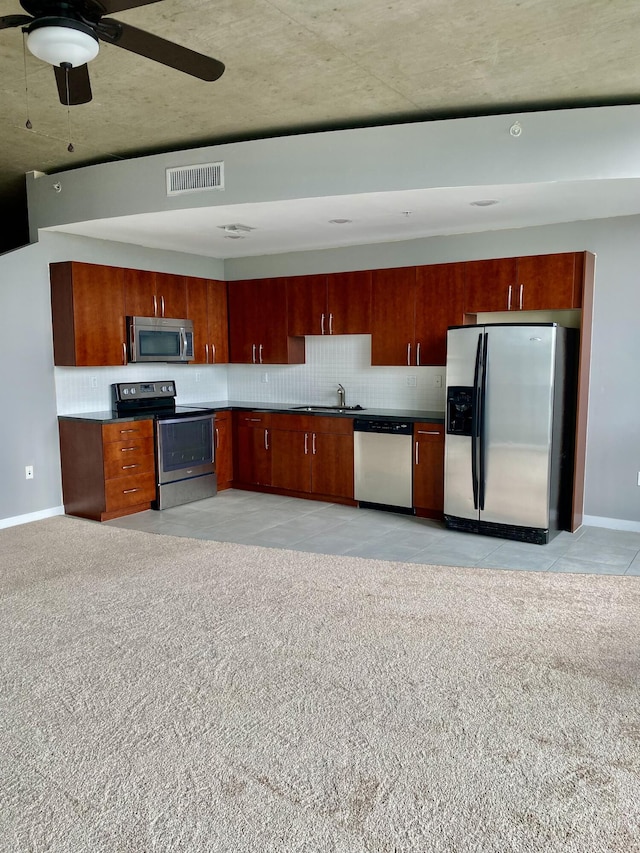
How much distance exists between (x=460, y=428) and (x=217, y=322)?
10.4 feet

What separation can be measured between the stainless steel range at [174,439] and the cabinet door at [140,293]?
2.29 ft

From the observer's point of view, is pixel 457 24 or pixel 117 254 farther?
pixel 117 254

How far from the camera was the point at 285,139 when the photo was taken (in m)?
4.20

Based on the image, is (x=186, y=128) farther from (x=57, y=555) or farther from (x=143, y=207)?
(x=57, y=555)

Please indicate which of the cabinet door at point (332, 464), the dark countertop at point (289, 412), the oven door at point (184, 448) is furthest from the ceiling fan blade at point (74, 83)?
the cabinet door at point (332, 464)

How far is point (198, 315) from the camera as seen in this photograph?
6.68 metres

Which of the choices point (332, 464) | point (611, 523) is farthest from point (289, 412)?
point (611, 523)

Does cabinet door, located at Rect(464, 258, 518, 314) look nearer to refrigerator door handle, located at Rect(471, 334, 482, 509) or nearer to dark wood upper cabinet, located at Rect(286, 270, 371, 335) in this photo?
refrigerator door handle, located at Rect(471, 334, 482, 509)

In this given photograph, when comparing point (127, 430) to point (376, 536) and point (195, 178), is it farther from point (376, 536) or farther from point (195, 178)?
point (376, 536)

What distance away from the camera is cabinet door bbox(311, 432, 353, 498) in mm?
5871

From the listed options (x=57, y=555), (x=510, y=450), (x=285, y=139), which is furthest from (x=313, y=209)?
(x=57, y=555)

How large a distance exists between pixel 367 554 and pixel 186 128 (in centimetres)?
317

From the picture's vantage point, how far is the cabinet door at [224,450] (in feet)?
21.5

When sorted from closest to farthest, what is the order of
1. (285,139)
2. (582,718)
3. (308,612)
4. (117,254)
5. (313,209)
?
(582,718) → (308,612) → (285,139) → (313,209) → (117,254)
